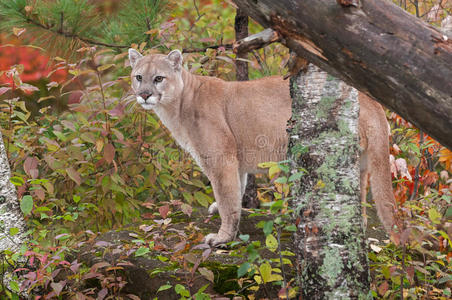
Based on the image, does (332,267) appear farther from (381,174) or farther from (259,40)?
(381,174)

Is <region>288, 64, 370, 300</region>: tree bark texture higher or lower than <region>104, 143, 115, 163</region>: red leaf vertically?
higher

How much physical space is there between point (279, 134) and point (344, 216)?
1.72m

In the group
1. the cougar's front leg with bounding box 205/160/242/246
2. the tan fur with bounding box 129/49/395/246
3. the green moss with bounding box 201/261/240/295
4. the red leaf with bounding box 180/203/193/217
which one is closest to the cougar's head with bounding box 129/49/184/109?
the tan fur with bounding box 129/49/395/246

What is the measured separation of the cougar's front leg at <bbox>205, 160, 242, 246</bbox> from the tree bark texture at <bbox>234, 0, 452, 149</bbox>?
6.80ft

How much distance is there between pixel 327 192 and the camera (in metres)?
2.72

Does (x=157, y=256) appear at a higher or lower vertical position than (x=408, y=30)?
lower

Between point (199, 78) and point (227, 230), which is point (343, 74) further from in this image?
point (199, 78)

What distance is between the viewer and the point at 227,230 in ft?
13.7

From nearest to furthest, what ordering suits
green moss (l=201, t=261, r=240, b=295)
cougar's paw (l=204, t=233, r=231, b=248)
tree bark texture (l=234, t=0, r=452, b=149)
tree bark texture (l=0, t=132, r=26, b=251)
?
tree bark texture (l=234, t=0, r=452, b=149) < green moss (l=201, t=261, r=240, b=295) < tree bark texture (l=0, t=132, r=26, b=251) < cougar's paw (l=204, t=233, r=231, b=248)

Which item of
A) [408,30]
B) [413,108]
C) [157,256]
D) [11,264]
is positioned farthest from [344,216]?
[11,264]

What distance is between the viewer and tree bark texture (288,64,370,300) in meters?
2.68

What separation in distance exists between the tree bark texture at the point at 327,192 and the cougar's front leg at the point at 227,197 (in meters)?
A: 1.43

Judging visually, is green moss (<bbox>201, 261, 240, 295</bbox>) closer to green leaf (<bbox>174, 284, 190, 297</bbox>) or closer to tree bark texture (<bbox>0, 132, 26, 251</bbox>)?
green leaf (<bbox>174, 284, 190, 297</bbox>)

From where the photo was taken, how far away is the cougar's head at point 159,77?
4.34 metres
